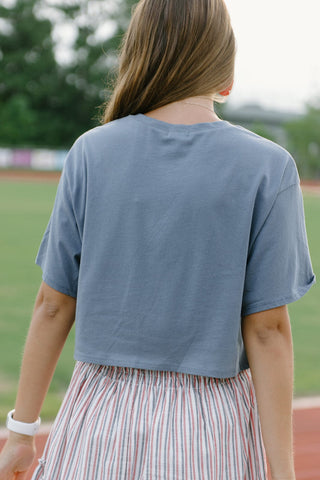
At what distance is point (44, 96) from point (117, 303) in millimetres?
48669

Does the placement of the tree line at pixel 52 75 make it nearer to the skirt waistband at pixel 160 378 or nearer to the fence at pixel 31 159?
the fence at pixel 31 159

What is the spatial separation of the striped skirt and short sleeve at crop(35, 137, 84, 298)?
191 mm

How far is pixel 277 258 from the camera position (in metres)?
1.17

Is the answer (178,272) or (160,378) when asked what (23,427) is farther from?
(178,272)

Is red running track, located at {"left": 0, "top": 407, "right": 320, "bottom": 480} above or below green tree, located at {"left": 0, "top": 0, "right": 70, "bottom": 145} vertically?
above

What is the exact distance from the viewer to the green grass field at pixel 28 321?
4359 millimetres

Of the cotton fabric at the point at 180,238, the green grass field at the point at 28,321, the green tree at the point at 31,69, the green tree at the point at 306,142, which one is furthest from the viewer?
the green tree at the point at 306,142

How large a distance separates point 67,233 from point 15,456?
509 mm

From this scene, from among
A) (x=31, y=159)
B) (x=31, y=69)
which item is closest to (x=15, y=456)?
(x=31, y=159)

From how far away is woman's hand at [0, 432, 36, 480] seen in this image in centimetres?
133

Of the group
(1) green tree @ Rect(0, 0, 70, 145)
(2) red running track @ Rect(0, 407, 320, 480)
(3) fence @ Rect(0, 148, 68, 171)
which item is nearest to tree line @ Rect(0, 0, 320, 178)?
(1) green tree @ Rect(0, 0, 70, 145)

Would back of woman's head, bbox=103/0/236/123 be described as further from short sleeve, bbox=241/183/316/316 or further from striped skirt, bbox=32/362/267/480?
striped skirt, bbox=32/362/267/480

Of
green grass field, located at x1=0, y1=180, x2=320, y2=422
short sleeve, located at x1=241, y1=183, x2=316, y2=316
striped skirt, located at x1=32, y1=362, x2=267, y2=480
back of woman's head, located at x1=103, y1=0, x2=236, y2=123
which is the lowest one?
green grass field, located at x1=0, y1=180, x2=320, y2=422

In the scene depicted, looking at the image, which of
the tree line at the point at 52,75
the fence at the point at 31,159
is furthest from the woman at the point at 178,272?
the tree line at the point at 52,75
